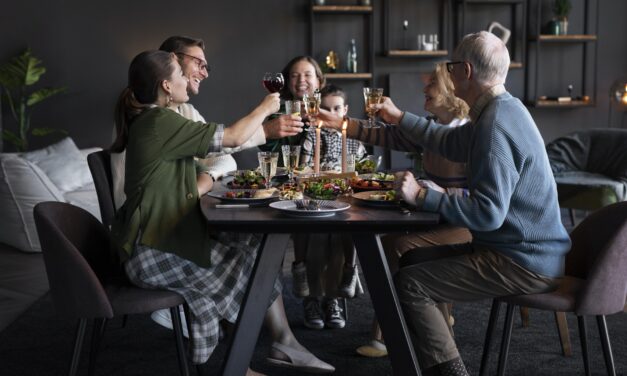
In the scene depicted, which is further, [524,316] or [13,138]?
[13,138]

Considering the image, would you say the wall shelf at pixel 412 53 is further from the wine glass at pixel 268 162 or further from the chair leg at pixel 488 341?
the chair leg at pixel 488 341

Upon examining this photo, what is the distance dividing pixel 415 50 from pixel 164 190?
436 centimetres

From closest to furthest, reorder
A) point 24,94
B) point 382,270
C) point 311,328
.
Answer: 1. point 382,270
2. point 311,328
3. point 24,94

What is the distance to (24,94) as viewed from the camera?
6.23 meters

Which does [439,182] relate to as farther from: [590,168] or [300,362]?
[590,168]

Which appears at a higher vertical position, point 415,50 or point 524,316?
point 415,50

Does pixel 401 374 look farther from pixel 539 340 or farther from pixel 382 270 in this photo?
pixel 539 340

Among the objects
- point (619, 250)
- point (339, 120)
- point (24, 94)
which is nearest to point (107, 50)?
point (24, 94)

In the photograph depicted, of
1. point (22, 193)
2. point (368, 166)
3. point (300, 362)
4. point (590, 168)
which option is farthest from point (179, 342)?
point (590, 168)

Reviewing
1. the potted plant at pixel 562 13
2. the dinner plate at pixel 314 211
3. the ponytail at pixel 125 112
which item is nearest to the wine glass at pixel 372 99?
the dinner plate at pixel 314 211

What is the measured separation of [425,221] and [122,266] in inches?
40.9

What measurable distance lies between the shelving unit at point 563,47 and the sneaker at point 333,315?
363 centimetres

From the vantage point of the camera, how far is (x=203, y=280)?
2.56 m

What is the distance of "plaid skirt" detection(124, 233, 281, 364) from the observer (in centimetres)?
247
